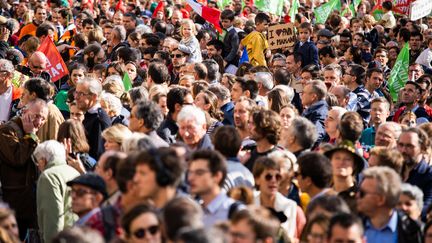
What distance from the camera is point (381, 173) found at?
321 inches

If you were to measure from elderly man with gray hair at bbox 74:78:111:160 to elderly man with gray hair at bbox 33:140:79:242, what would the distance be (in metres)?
1.76

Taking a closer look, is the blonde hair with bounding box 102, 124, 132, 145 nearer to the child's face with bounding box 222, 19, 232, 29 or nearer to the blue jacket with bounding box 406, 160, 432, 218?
the blue jacket with bounding box 406, 160, 432, 218

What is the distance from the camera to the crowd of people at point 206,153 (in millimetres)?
7496

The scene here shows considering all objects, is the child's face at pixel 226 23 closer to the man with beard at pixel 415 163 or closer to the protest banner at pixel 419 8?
the protest banner at pixel 419 8

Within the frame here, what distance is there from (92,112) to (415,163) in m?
3.44

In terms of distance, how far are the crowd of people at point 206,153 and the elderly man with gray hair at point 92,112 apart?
0.01 metres

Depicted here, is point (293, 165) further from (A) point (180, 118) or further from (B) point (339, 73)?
(B) point (339, 73)

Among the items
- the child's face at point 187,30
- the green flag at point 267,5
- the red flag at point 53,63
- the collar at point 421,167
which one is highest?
the collar at point 421,167

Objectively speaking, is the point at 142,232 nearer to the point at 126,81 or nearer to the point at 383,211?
the point at 383,211

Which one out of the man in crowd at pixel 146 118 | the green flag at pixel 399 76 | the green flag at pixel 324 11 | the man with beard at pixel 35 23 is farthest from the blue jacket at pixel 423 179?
the green flag at pixel 324 11

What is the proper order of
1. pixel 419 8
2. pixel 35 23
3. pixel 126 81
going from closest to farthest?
pixel 126 81
pixel 419 8
pixel 35 23

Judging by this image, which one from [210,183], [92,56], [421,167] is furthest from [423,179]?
[92,56]

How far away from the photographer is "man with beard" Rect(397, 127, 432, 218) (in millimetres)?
9930

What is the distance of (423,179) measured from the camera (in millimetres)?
9938
